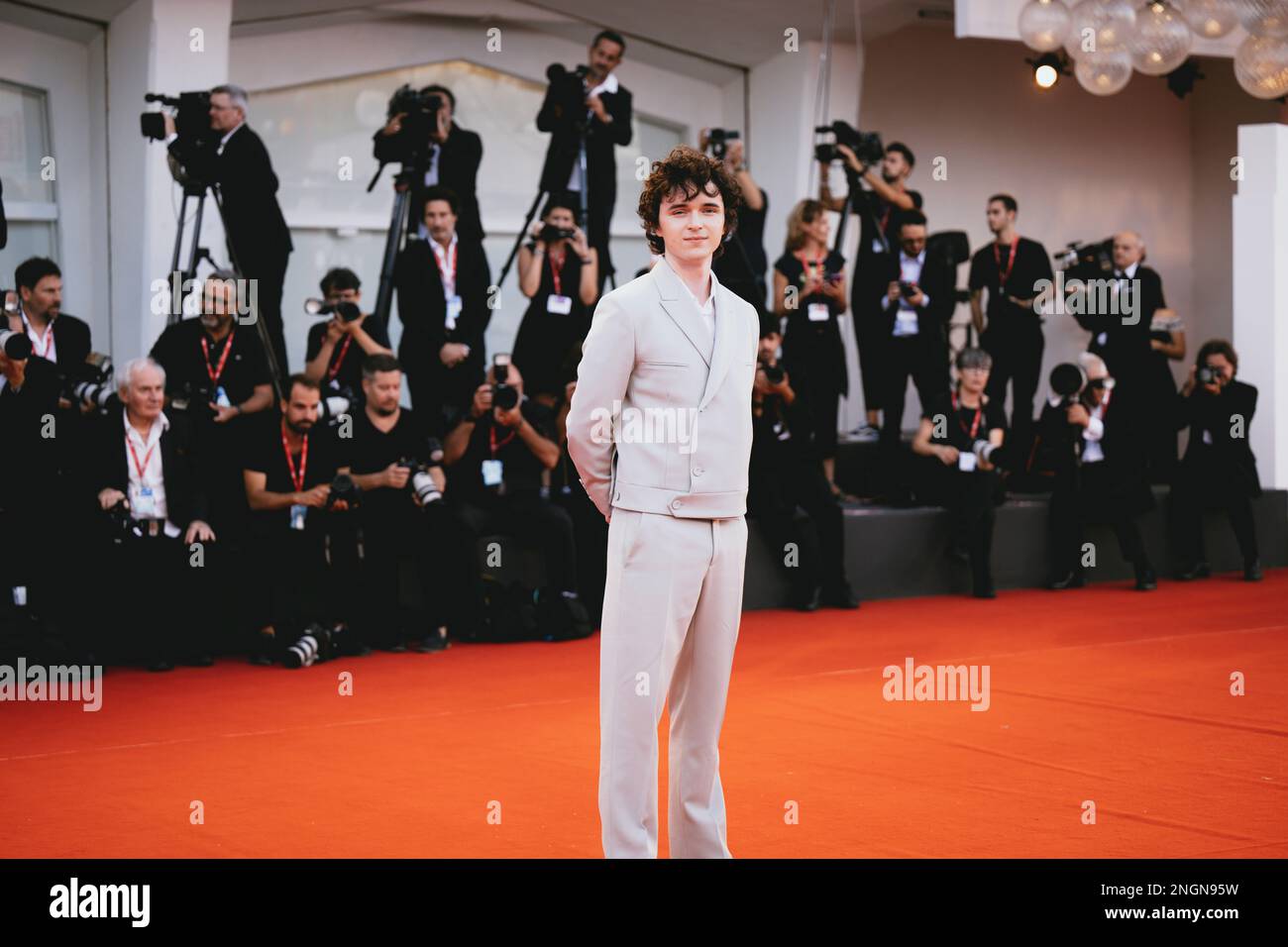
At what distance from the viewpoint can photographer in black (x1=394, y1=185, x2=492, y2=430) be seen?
7938mm

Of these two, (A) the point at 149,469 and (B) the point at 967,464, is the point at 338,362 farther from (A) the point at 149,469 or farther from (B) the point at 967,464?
(B) the point at 967,464

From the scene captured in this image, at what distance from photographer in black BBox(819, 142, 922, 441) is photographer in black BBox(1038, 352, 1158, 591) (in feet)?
3.45

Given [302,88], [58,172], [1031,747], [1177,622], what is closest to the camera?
[1031,747]

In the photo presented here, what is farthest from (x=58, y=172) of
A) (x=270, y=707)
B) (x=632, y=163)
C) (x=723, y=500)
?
(x=723, y=500)

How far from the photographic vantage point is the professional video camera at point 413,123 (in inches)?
317

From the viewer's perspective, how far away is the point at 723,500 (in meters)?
3.23

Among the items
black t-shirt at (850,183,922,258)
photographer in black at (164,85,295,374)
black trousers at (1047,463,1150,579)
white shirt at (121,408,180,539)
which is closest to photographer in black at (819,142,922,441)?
black t-shirt at (850,183,922,258)

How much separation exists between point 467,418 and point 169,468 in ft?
4.59

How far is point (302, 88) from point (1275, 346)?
20.9 feet

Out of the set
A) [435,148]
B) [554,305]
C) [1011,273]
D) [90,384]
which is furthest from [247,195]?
[1011,273]

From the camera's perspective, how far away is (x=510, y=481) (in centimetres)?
763

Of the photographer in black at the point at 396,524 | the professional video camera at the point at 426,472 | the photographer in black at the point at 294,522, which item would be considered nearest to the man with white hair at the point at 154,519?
the photographer in black at the point at 294,522

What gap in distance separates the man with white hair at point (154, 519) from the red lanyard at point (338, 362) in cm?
105

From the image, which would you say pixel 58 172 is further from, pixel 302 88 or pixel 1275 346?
pixel 1275 346
